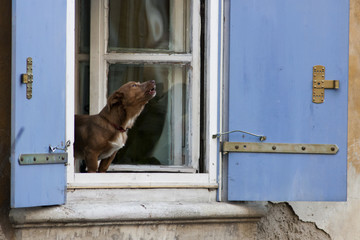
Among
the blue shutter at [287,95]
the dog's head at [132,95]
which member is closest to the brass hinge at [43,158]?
the blue shutter at [287,95]

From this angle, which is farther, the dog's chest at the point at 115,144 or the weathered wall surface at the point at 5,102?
the dog's chest at the point at 115,144

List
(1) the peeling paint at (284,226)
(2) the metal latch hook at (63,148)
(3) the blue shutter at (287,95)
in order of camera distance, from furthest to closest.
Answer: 1. (1) the peeling paint at (284,226)
2. (3) the blue shutter at (287,95)
3. (2) the metal latch hook at (63,148)

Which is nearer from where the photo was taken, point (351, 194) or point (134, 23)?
point (351, 194)

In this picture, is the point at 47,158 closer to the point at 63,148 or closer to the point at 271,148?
the point at 63,148

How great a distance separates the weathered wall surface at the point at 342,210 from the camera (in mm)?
4379

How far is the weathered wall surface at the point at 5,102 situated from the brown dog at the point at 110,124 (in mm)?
797

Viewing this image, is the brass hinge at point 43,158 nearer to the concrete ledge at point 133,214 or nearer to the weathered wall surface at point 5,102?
the concrete ledge at point 133,214

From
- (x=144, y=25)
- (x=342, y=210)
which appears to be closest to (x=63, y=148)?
(x=144, y=25)

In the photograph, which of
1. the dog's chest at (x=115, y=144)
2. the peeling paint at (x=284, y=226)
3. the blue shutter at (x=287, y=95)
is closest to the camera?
the blue shutter at (x=287, y=95)

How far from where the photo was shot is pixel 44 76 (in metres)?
3.70

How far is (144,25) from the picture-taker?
527 cm

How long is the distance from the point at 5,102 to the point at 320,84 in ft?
5.94

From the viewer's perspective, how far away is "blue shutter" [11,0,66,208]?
359 cm

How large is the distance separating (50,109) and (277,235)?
64.1 inches
